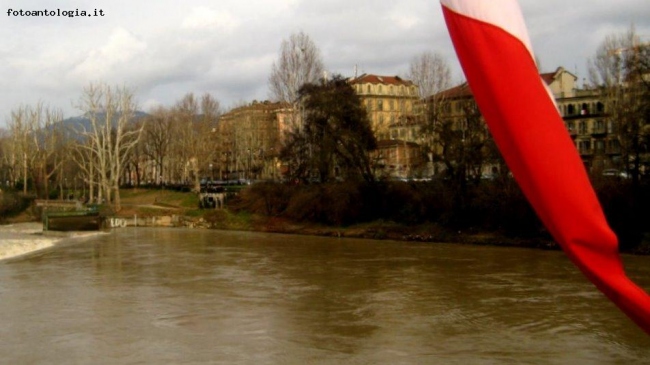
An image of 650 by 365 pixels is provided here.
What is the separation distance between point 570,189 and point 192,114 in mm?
78772

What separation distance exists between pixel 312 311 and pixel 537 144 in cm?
1451

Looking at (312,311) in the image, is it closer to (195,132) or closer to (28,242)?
(28,242)

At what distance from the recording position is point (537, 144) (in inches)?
96.9

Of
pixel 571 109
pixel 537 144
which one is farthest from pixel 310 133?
pixel 537 144

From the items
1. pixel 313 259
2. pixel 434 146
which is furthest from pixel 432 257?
pixel 434 146

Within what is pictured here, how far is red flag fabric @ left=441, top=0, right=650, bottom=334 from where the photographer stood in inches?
95.3

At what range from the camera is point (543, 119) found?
2488 mm

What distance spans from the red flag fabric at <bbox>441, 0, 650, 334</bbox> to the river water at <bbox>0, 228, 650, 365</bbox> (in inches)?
371

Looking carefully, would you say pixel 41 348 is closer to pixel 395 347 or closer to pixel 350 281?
pixel 395 347

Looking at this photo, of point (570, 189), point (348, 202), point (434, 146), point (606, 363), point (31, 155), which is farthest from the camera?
point (31, 155)

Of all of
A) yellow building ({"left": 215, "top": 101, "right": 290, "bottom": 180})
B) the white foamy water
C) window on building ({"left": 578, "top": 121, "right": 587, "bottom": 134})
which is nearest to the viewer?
the white foamy water

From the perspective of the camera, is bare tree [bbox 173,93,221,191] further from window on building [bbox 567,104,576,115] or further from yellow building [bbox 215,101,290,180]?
window on building [bbox 567,104,576,115]

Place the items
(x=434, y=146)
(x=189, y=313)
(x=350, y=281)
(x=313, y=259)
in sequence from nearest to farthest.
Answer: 1. (x=189, y=313)
2. (x=350, y=281)
3. (x=313, y=259)
4. (x=434, y=146)

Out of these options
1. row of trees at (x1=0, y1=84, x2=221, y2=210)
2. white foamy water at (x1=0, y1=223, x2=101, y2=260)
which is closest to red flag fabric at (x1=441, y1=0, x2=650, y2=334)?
white foamy water at (x1=0, y1=223, x2=101, y2=260)
